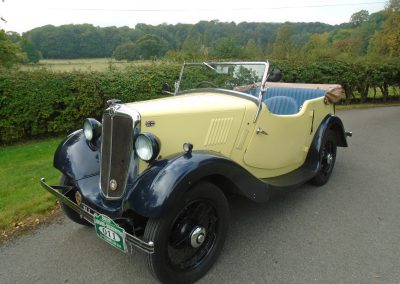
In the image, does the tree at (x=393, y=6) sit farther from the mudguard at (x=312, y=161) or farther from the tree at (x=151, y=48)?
the mudguard at (x=312, y=161)

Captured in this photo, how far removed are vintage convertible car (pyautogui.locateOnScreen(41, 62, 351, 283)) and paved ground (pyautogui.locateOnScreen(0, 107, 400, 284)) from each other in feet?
1.11

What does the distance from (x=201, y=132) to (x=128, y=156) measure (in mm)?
721

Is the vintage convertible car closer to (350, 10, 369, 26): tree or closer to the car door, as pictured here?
the car door

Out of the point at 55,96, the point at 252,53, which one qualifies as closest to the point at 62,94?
the point at 55,96

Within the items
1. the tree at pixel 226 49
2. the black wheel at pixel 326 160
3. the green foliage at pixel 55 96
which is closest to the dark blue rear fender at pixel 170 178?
the black wheel at pixel 326 160

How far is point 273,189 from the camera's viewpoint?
3.58m

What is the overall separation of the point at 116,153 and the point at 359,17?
73.2 m

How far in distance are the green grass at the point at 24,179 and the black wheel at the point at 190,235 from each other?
2.13 meters

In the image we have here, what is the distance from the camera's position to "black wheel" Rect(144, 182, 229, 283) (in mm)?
2516

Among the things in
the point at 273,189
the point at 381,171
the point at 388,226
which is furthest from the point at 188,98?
the point at 381,171

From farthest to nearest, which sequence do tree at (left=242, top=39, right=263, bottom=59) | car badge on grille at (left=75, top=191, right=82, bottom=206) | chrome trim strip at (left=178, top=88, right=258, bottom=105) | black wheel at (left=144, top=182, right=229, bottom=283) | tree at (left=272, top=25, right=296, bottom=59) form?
tree at (left=242, top=39, right=263, bottom=59), tree at (left=272, top=25, right=296, bottom=59), chrome trim strip at (left=178, top=88, right=258, bottom=105), car badge on grille at (left=75, top=191, right=82, bottom=206), black wheel at (left=144, top=182, right=229, bottom=283)

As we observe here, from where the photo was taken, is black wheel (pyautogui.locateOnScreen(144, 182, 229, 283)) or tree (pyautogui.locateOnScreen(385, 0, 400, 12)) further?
tree (pyautogui.locateOnScreen(385, 0, 400, 12))

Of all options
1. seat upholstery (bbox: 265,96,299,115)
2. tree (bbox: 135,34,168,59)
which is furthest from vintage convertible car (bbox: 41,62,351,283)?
tree (bbox: 135,34,168,59)

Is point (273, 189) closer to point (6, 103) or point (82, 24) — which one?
point (6, 103)
